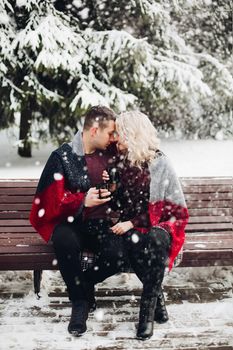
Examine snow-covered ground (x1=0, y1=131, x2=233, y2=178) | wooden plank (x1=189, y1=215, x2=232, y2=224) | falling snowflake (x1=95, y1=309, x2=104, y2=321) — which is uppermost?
wooden plank (x1=189, y1=215, x2=232, y2=224)

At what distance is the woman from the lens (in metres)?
3.94

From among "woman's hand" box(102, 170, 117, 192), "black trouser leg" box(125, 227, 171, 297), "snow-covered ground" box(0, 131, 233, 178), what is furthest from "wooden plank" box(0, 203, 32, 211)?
"snow-covered ground" box(0, 131, 233, 178)

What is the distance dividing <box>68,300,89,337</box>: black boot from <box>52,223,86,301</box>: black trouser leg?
5cm

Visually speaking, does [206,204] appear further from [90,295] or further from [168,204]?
[90,295]

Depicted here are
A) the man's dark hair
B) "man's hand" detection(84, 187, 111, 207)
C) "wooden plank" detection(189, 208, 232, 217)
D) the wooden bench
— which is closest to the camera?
"man's hand" detection(84, 187, 111, 207)

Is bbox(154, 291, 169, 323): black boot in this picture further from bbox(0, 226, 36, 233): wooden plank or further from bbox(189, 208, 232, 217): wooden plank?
bbox(0, 226, 36, 233): wooden plank

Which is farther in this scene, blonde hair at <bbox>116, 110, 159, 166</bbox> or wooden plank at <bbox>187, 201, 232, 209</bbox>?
wooden plank at <bbox>187, 201, 232, 209</bbox>

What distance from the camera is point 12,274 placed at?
17.1 ft

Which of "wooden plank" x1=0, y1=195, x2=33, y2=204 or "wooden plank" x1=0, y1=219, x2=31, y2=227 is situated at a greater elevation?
"wooden plank" x1=0, y1=195, x2=33, y2=204

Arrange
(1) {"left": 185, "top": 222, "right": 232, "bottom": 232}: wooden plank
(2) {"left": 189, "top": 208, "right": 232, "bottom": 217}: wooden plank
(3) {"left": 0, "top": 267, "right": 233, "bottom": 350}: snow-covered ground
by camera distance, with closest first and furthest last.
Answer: (3) {"left": 0, "top": 267, "right": 233, "bottom": 350}: snow-covered ground < (1) {"left": 185, "top": 222, "right": 232, "bottom": 232}: wooden plank < (2) {"left": 189, "top": 208, "right": 232, "bottom": 217}: wooden plank


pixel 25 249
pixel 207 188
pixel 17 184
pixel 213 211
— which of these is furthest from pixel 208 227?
pixel 17 184

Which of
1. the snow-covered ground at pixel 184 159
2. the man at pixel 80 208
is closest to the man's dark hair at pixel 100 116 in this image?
the man at pixel 80 208

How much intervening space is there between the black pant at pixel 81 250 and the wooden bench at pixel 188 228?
0.80ft

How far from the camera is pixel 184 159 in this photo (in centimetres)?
904
